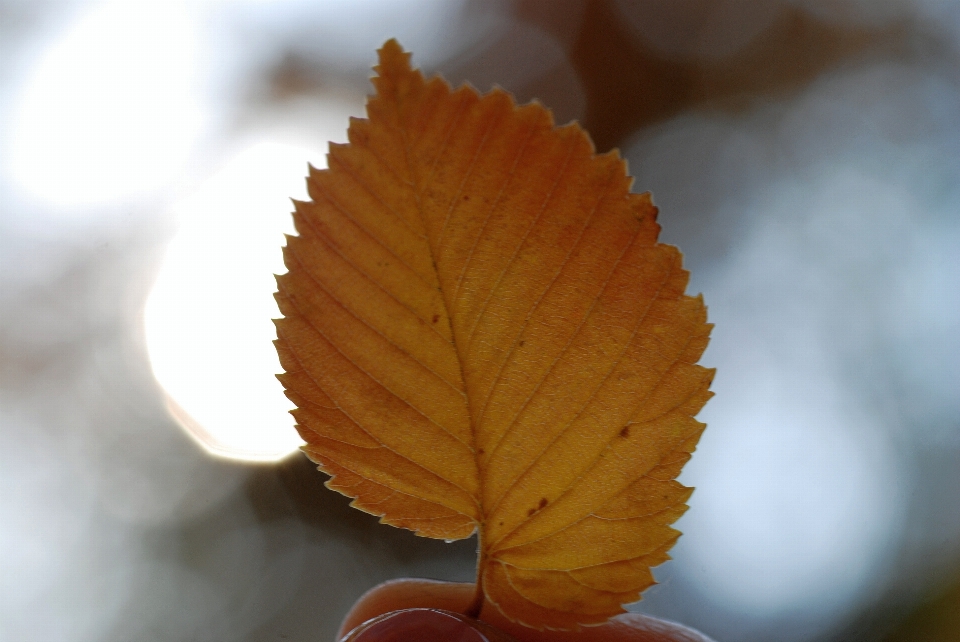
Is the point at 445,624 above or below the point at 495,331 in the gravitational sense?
below

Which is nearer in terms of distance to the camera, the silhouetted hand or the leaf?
the leaf

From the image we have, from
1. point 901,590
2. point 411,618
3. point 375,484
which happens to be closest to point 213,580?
point 411,618

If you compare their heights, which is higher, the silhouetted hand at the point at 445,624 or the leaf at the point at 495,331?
the leaf at the point at 495,331

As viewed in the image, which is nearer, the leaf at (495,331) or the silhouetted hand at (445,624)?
the leaf at (495,331)

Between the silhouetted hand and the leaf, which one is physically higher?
the leaf
